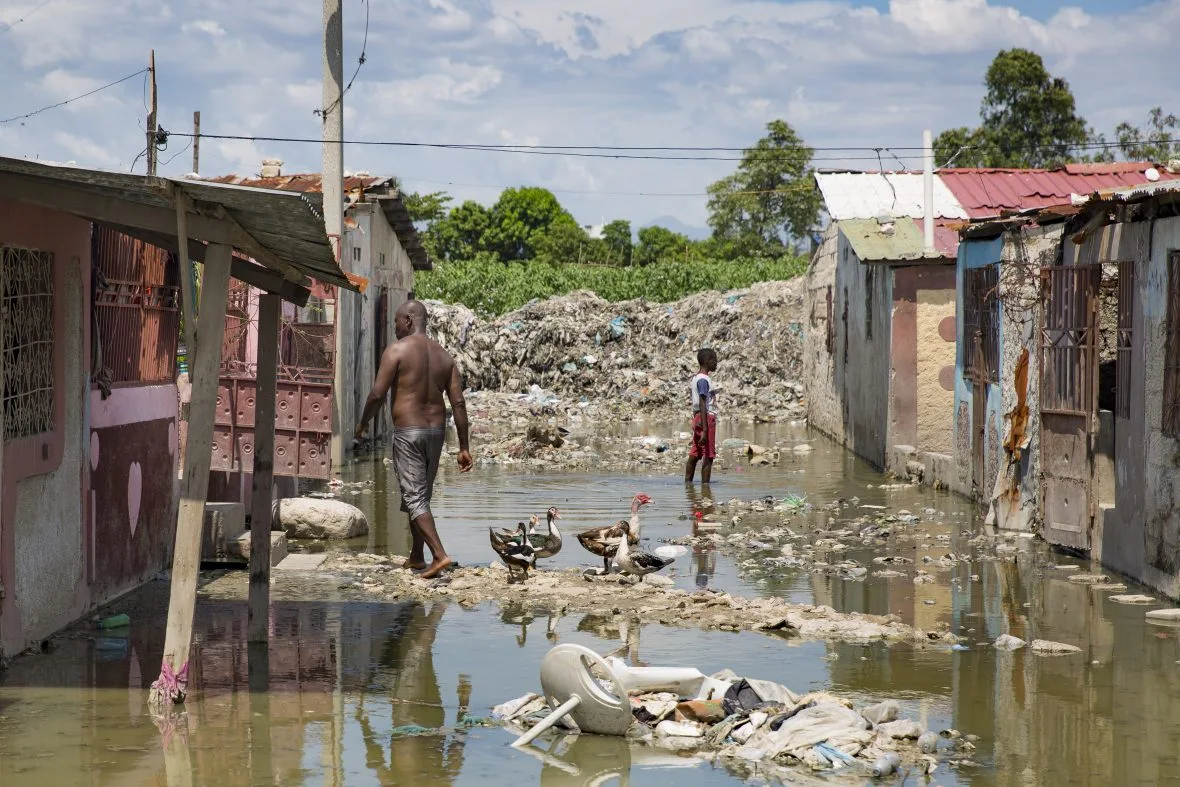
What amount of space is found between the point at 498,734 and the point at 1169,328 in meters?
5.74

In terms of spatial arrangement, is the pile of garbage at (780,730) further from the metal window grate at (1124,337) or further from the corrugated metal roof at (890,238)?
the corrugated metal roof at (890,238)

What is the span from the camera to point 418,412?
10477 millimetres

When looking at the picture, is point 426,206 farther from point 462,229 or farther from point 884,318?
point 884,318

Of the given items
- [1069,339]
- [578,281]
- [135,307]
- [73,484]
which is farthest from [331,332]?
[578,281]

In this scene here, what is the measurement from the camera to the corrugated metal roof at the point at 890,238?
19.2m

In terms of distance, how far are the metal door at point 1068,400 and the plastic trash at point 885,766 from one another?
6052 millimetres

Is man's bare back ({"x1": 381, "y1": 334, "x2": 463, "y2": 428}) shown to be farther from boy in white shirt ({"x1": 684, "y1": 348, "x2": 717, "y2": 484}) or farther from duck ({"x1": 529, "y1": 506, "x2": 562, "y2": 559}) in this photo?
boy in white shirt ({"x1": 684, "y1": 348, "x2": 717, "y2": 484})

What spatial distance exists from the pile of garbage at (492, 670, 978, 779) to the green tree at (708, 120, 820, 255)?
2139 inches

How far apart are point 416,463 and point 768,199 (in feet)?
186

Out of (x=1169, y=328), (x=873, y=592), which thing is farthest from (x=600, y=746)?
(x=1169, y=328)

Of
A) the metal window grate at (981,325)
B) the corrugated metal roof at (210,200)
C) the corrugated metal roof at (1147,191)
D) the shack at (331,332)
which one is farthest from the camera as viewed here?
the metal window grate at (981,325)

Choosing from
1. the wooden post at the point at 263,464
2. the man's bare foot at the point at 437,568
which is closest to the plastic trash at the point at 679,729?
the wooden post at the point at 263,464

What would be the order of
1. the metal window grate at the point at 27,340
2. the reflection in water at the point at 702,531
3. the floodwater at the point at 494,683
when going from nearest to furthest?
the floodwater at the point at 494,683, the metal window grate at the point at 27,340, the reflection in water at the point at 702,531

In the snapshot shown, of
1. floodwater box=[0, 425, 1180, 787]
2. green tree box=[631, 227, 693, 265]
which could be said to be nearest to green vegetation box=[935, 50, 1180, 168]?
green tree box=[631, 227, 693, 265]
